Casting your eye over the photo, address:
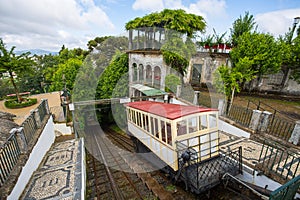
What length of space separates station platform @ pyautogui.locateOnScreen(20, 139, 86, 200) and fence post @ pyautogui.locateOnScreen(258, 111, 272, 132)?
803 cm

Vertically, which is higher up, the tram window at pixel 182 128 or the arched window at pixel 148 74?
the arched window at pixel 148 74

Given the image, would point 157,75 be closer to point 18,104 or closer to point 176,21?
point 176,21

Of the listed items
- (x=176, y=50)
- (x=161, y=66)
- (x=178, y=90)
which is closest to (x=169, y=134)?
(x=178, y=90)

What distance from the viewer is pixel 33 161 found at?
5.68m

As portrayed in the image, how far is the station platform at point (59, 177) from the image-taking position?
471 cm

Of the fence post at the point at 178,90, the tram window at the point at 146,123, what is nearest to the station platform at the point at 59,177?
the tram window at the point at 146,123

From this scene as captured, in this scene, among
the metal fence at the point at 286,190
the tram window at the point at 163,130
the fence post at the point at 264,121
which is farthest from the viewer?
the fence post at the point at 264,121

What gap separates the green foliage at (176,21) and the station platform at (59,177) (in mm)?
12095

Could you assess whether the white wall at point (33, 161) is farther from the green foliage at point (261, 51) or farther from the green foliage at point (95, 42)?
the green foliage at point (95, 42)

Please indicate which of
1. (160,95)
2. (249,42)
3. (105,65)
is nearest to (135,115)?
(160,95)

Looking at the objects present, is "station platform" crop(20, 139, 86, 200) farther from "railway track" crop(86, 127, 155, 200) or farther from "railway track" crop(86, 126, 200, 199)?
"railway track" crop(86, 126, 200, 199)

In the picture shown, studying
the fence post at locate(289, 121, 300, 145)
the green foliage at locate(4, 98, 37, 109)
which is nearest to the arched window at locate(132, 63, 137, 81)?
the green foliage at locate(4, 98, 37, 109)

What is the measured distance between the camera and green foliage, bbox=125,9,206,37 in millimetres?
13320

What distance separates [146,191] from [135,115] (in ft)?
10.9
